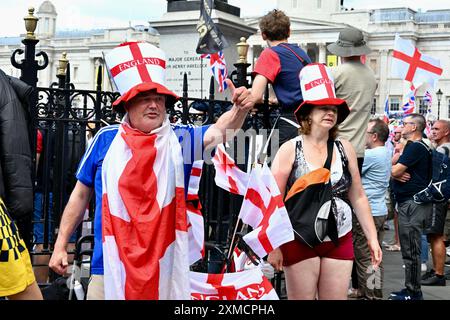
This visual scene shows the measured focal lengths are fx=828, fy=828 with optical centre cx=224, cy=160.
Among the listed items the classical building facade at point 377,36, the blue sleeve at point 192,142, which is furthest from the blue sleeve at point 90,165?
the classical building facade at point 377,36

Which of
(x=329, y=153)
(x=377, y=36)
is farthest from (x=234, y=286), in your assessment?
(x=377, y=36)

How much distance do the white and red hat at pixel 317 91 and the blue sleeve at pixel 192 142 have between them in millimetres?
1155

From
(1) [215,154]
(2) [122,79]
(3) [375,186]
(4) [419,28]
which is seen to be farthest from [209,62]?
(4) [419,28]

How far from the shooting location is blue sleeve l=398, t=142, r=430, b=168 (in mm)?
8578

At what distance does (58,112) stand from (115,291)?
10.5 ft

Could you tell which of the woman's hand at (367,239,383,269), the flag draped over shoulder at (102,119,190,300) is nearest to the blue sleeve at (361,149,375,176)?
the woman's hand at (367,239,383,269)

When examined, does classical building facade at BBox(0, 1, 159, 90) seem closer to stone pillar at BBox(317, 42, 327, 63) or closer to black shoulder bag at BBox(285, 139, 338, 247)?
stone pillar at BBox(317, 42, 327, 63)

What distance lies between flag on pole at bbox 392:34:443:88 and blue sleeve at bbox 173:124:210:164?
8.70 m

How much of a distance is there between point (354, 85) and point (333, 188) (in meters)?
1.99

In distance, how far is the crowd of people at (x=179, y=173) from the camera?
13.5 feet

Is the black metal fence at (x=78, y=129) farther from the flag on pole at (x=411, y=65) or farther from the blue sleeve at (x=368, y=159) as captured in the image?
the flag on pole at (x=411, y=65)

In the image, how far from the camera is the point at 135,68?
14.3ft

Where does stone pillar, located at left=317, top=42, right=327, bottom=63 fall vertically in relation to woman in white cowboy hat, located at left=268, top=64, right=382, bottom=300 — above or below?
above

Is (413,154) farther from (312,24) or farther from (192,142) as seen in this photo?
(312,24)
